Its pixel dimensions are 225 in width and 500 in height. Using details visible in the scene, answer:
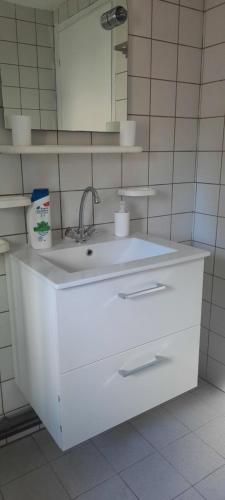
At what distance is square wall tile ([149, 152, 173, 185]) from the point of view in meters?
1.72

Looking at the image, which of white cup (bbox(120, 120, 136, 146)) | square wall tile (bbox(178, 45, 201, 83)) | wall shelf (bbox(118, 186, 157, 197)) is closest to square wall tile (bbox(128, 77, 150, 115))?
white cup (bbox(120, 120, 136, 146))

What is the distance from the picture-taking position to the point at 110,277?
3.68ft

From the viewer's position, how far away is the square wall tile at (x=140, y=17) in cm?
149

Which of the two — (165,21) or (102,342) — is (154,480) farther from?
(165,21)

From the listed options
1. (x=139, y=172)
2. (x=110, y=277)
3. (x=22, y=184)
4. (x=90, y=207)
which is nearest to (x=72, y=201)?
(x=90, y=207)

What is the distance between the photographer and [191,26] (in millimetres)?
1689

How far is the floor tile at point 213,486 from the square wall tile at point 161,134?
133cm

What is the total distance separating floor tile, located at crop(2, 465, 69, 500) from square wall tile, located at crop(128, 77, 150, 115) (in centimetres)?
145

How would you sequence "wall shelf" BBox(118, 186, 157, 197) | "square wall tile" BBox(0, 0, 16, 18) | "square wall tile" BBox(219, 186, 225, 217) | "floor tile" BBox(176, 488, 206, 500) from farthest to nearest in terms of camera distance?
"square wall tile" BBox(219, 186, 225, 217) < "wall shelf" BBox(118, 186, 157, 197) < "floor tile" BBox(176, 488, 206, 500) < "square wall tile" BBox(0, 0, 16, 18)

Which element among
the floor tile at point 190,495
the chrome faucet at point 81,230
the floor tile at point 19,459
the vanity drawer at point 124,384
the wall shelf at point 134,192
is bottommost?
the floor tile at point 190,495

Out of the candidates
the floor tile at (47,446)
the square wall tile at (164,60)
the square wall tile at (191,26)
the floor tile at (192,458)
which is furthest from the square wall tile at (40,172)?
the floor tile at (192,458)

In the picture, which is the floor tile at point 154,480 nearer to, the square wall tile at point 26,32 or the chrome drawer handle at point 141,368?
the chrome drawer handle at point 141,368

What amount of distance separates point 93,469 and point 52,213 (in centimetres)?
99

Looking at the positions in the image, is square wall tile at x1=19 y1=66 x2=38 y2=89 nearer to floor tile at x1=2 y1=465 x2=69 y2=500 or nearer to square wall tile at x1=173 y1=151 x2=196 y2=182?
square wall tile at x1=173 y1=151 x2=196 y2=182
